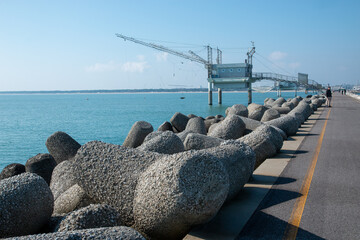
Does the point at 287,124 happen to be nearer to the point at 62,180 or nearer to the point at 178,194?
the point at 62,180

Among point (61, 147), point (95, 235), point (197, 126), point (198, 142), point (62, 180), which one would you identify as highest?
point (198, 142)

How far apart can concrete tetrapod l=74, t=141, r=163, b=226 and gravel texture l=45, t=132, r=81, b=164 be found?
20.4 feet

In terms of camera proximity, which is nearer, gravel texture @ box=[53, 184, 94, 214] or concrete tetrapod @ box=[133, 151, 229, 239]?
concrete tetrapod @ box=[133, 151, 229, 239]

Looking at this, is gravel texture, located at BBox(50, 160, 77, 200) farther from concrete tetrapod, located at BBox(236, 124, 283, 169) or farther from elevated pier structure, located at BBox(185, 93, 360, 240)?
concrete tetrapod, located at BBox(236, 124, 283, 169)

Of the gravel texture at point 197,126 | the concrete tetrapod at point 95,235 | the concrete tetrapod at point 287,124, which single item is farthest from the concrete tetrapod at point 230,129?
the concrete tetrapod at point 95,235

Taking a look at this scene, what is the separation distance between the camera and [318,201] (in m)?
6.05

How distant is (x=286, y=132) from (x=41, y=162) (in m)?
9.11

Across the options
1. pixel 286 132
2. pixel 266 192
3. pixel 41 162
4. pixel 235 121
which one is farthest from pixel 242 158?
pixel 286 132

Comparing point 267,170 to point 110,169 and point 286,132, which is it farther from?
point 286,132

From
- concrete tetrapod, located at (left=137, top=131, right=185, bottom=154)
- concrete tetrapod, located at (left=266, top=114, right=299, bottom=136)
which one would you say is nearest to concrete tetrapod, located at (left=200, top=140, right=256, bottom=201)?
concrete tetrapod, located at (left=137, top=131, right=185, bottom=154)

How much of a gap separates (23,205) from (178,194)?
206 cm

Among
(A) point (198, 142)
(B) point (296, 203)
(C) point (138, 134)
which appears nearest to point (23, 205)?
(B) point (296, 203)

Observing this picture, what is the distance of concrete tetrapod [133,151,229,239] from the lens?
4.55 meters

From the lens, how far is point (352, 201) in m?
6.04
